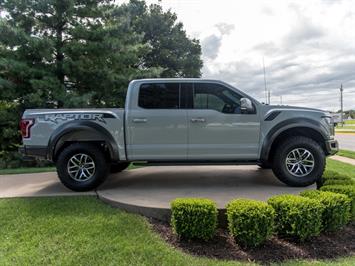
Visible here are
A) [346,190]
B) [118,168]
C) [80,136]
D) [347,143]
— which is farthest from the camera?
[347,143]

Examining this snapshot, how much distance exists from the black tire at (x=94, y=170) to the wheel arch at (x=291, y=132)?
276 centimetres

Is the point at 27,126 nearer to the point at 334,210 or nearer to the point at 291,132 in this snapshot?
the point at 291,132

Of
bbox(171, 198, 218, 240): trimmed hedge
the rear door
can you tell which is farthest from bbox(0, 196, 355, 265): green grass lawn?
the rear door

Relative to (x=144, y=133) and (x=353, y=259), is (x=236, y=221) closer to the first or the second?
(x=353, y=259)

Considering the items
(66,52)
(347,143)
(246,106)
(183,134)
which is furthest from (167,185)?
(347,143)

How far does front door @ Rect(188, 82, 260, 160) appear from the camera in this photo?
5.89 metres

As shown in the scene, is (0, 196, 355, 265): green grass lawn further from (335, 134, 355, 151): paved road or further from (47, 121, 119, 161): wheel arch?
(335, 134, 355, 151): paved road

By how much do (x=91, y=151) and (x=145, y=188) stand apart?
1.14m

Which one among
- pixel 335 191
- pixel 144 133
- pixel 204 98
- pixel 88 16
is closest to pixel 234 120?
pixel 204 98

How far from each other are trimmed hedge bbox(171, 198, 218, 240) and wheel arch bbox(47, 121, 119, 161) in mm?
2097

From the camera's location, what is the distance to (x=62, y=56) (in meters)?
14.4

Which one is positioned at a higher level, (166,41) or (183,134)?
(166,41)

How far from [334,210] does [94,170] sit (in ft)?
12.3

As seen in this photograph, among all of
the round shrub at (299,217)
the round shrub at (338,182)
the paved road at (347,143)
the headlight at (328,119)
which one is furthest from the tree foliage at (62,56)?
the paved road at (347,143)
